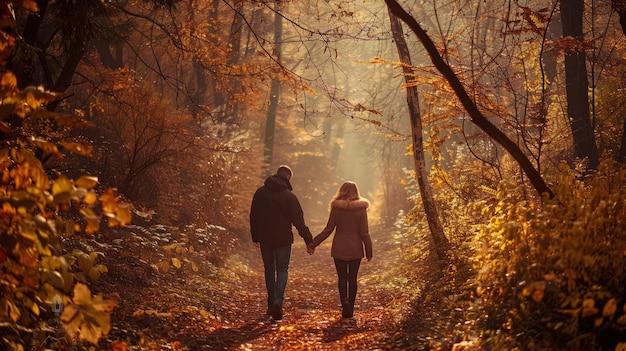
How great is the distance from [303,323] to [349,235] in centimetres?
141

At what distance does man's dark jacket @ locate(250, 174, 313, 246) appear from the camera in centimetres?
808

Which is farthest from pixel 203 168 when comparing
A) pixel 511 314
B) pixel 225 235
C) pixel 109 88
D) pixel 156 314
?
pixel 511 314

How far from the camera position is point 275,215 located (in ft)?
26.7

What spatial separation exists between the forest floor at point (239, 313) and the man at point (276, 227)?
513 millimetres

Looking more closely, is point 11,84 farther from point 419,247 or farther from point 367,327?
point 419,247

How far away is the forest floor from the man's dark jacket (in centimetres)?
120

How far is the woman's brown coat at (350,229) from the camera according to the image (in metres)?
7.98

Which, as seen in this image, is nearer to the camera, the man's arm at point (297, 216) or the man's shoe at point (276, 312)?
the man's shoe at point (276, 312)

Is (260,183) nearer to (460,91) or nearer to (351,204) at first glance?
(351,204)

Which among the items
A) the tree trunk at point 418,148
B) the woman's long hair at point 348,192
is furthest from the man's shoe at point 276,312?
the tree trunk at point 418,148

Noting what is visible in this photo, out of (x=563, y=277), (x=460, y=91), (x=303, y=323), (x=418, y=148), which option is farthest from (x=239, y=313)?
(x=563, y=277)

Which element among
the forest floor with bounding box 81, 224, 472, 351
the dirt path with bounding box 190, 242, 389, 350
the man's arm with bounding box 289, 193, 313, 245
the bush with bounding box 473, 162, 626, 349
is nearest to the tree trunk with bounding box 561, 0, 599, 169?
the forest floor with bounding box 81, 224, 472, 351

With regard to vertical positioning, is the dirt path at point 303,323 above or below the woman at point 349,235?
below

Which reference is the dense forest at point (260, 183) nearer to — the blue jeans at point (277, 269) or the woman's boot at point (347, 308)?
the woman's boot at point (347, 308)
